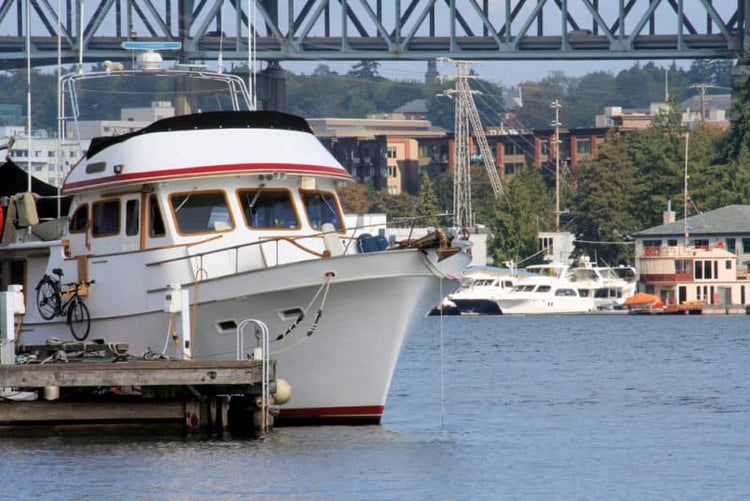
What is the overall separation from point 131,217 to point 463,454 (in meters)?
6.62

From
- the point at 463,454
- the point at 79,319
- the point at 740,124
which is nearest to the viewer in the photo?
the point at 463,454

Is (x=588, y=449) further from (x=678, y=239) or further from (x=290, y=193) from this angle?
(x=678, y=239)

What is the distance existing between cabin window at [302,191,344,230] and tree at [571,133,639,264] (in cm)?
9805

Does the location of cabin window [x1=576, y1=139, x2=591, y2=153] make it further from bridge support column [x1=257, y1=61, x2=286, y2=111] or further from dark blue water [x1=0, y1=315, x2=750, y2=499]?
dark blue water [x1=0, y1=315, x2=750, y2=499]

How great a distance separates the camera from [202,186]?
28641 millimetres

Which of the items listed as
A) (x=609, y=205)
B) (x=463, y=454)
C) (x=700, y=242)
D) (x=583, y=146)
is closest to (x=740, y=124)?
(x=609, y=205)

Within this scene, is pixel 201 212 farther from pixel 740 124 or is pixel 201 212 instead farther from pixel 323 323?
pixel 740 124

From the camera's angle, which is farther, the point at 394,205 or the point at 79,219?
the point at 394,205

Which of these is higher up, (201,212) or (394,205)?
(201,212)

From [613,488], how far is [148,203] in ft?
29.4

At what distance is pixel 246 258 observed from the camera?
28.3m

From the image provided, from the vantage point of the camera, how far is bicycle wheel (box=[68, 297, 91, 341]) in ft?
95.6

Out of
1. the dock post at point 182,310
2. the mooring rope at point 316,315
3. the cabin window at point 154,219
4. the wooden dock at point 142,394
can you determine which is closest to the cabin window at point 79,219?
the cabin window at point 154,219

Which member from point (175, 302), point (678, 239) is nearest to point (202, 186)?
point (175, 302)
